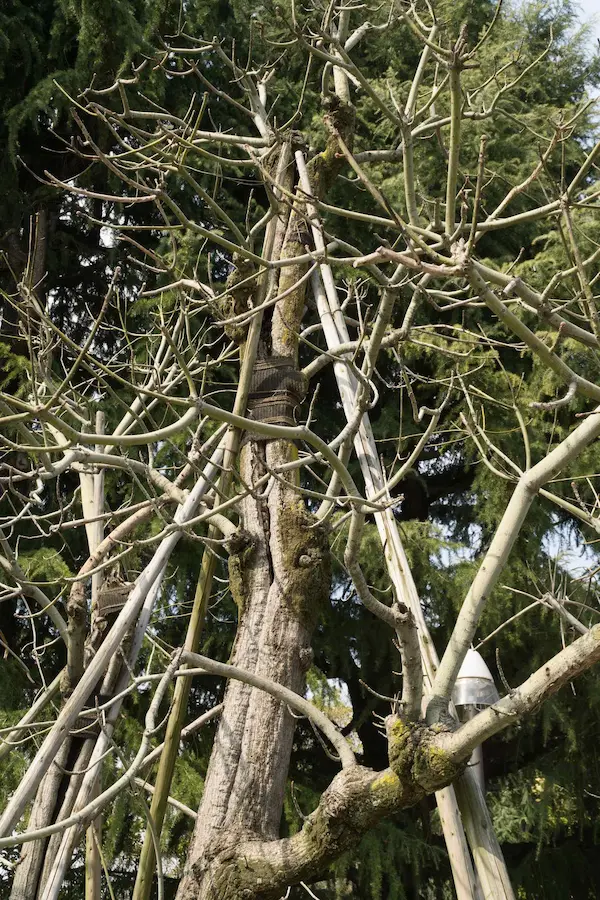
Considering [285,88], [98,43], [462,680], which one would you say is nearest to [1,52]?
[98,43]

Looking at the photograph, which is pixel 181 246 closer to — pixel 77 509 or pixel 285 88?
pixel 285 88

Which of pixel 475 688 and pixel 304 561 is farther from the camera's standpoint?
pixel 475 688

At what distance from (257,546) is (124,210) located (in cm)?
383

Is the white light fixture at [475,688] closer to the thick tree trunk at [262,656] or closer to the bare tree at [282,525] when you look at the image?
the bare tree at [282,525]

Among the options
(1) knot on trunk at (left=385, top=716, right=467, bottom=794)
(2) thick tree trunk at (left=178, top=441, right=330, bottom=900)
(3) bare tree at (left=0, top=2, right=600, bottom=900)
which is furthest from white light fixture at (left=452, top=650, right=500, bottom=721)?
(1) knot on trunk at (left=385, top=716, right=467, bottom=794)

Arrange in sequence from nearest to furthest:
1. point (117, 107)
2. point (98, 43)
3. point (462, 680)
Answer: point (462, 680) < point (98, 43) < point (117, 107)

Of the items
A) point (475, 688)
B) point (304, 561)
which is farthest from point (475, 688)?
point (304, 561)

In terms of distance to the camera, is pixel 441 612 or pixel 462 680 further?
pixel 441 612

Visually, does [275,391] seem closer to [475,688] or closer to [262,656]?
[262,656]

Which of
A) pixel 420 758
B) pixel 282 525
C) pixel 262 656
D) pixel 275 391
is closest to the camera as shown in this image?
pixel 420 758

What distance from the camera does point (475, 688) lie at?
2867 millimetres

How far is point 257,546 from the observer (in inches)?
104

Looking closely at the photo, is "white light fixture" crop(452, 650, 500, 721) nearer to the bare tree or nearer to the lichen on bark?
the bare tree

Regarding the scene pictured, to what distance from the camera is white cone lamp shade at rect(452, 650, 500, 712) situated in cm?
285
